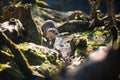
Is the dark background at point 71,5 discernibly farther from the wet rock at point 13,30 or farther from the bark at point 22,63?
the bark at point 22,63

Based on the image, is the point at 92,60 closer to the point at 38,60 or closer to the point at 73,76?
the point at 73,76

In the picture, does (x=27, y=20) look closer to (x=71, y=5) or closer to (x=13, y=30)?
(x=13, y=30)

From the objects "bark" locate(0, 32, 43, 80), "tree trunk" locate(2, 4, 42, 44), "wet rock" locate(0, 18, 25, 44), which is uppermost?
"tree trunk" locate(2, 4, 42, 44)

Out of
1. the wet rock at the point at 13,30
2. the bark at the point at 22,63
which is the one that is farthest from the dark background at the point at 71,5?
the bark at the point at 22,63

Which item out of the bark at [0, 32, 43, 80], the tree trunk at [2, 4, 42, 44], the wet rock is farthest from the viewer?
the tree trunk at [2, 4, 42, 44]

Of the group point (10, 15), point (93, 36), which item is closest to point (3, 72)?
point (10, 15)

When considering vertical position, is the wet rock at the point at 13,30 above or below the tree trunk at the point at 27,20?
below

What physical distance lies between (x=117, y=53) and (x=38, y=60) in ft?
30.6

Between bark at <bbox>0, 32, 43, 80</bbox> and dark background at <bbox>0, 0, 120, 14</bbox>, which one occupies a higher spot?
dark background at <bbox>0, 0, 120, 14</bbox>

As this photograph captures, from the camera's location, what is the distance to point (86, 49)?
14.2m

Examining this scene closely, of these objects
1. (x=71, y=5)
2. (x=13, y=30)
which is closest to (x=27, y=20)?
(x=13, y=30)

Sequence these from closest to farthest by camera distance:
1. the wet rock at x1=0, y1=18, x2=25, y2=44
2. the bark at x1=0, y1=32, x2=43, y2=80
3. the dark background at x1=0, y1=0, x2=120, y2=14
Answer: the bark at x1=0, y1=32, x2=43, y2=80 → the wet rock at x1=0, y1=18, x2=25, y2=44 → the dark background at x1=0, y1=0, x2=120, y2=14

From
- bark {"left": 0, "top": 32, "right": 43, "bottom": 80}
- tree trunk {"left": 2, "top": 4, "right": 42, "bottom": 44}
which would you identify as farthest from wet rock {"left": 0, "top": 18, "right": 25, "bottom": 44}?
bark {"left": 0, "top": 32, "right": 43, "bottom": 80}

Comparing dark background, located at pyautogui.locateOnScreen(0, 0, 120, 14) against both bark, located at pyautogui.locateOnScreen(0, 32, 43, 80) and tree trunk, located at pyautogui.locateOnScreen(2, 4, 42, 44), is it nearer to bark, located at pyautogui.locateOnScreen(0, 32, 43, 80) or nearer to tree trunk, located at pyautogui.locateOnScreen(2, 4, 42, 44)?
tree trunk, located at pyautogui.locateOnScreen(2, 4, 42, 44)
